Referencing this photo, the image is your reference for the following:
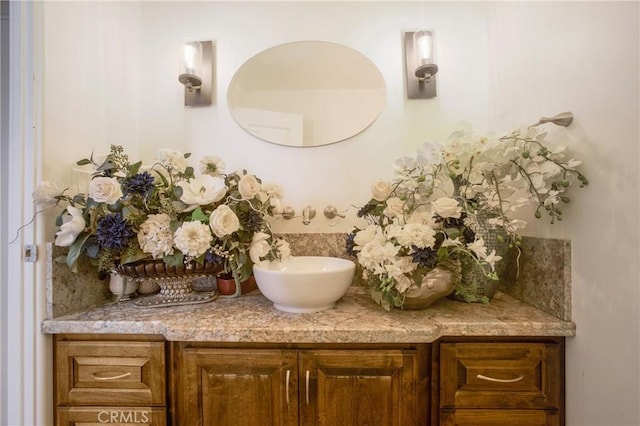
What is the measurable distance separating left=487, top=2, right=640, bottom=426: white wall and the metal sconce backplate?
127cm

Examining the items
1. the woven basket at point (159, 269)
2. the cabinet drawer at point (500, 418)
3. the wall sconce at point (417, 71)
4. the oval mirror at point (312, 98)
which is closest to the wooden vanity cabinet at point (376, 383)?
the cabinet drawer at point (500, 418)

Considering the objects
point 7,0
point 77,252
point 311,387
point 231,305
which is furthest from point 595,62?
point 7,0

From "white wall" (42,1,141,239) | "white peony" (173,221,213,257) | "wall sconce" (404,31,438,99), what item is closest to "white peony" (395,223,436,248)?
"white peony" (173,221,213,257)

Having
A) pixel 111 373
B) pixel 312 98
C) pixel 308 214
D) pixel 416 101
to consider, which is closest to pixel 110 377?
pixel 111 373

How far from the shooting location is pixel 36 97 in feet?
2.53

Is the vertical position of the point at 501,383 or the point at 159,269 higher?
the point at 159,269

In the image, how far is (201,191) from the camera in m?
0.81

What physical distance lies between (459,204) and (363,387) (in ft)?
2.00

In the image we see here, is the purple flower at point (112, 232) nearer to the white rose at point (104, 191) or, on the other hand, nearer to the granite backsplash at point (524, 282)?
the white rose at point (104, 191)

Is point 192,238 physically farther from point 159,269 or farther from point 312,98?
point 312,98

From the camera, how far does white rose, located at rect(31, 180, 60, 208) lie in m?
0.73

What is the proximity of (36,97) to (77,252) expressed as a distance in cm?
49

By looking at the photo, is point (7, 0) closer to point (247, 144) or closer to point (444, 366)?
point (247, 144)

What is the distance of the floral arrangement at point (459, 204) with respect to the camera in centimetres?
71
